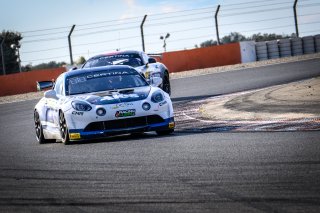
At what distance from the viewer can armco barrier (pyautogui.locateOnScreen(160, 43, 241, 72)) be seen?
32.9 m

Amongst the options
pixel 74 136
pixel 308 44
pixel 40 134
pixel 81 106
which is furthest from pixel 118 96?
pixel 308 44

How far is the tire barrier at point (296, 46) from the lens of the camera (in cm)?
3478

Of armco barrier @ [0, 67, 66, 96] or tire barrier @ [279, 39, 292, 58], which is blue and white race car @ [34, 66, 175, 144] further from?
tire barrier @ [279, 39, 292, 58]

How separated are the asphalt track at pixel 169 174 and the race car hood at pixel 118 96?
2.01ft

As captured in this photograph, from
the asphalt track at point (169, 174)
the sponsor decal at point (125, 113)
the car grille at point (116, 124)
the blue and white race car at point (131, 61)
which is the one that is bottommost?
the asphalt track at point (169, 174)

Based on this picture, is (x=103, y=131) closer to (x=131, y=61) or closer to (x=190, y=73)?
(x=131, y=61)

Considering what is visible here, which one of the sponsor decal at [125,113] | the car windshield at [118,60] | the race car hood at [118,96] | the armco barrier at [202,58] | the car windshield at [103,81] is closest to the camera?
the sponsor decal at [125,113]

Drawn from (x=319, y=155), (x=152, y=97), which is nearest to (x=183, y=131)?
(x=152, y=97)

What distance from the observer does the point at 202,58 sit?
33562mm

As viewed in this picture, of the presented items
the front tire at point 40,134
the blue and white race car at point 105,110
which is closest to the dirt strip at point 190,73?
the front tire at point 40,134

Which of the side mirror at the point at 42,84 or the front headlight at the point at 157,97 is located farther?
the side mirror at the point at 42,84

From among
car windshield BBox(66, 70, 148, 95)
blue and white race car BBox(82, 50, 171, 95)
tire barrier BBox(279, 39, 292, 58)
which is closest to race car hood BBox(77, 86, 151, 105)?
car windshield BBox(66, 70, 148, 95)

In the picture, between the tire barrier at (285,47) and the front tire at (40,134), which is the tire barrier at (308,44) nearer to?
the tire barrier at (285,47)

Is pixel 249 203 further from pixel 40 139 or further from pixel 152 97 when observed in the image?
pixel 40 139
